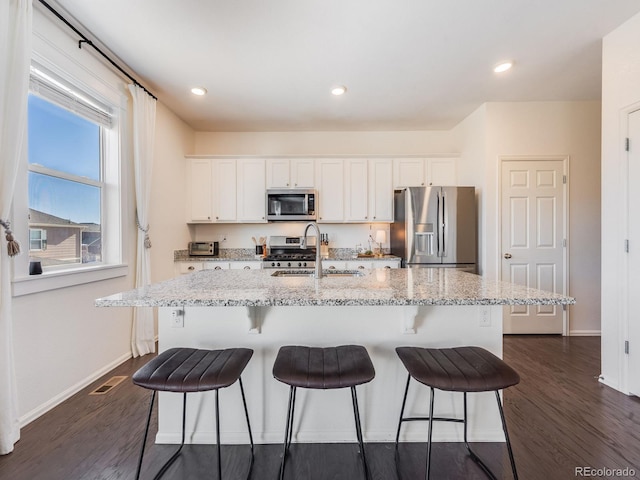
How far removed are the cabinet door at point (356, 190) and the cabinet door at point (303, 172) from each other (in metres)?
0.49

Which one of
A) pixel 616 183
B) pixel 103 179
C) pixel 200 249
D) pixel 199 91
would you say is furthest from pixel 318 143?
pixel 616 183

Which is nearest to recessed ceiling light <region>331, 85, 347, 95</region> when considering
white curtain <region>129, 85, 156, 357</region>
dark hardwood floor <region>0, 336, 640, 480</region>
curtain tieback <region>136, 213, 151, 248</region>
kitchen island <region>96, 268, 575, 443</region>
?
white curtain <region>129, 85, 156, 357</region>

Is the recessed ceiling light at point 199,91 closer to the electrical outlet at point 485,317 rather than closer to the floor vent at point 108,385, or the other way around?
the floor vent at point 108,385

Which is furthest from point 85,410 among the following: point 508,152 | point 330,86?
point 508,152

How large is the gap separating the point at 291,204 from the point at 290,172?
1.56 ft

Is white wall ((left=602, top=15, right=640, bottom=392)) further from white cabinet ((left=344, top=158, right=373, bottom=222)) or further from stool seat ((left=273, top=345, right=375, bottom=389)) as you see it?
white cabinet ((left=344, top=158, right=373, bottom=222))

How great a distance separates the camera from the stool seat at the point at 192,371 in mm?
1189

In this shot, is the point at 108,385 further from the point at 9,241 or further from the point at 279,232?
the point at 279,232

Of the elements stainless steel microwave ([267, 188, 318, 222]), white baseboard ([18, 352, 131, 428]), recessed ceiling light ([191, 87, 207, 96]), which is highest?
recessed ceiling light ([191, 87, 207, 96])

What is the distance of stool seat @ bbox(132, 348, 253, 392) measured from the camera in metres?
1.19

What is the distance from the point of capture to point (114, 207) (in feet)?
8.77

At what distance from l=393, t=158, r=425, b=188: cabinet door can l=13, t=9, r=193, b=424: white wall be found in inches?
117

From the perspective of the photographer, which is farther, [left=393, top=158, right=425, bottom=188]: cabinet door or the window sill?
[left=393, top=158, right=425, bottom=188]: cabinet door

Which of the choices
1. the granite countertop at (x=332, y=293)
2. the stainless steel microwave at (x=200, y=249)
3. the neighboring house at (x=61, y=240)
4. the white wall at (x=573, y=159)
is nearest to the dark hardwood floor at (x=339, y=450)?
the granite countertop at (x=332, y=293)
